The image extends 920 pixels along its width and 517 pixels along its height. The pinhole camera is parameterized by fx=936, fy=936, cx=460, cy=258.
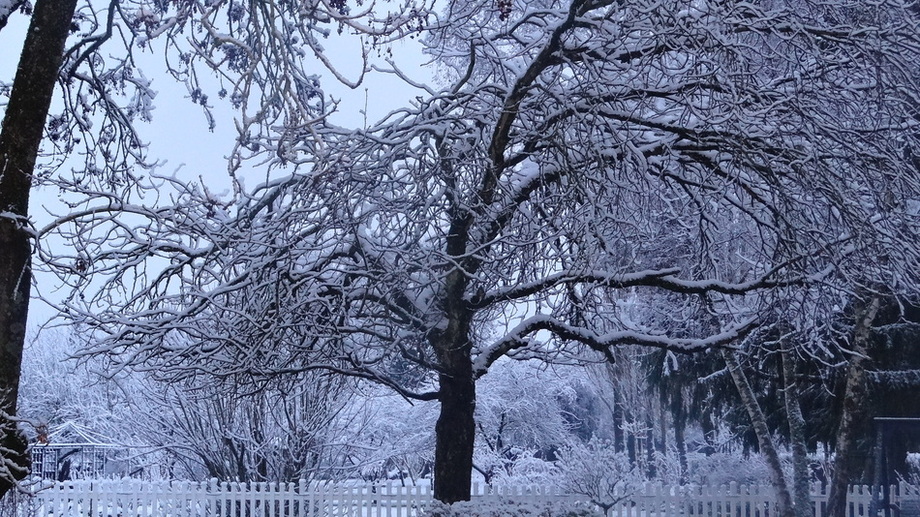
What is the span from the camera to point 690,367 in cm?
1694

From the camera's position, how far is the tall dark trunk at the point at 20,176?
20.5 feet

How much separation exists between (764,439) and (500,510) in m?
7.60

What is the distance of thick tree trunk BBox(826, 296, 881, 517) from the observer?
42.4 ft

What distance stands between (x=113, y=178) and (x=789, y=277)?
667 cm

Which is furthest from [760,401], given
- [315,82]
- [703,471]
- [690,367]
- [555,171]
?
[315,82]

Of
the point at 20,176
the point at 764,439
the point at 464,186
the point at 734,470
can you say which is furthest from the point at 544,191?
the point at 734,470

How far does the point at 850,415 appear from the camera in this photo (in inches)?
515

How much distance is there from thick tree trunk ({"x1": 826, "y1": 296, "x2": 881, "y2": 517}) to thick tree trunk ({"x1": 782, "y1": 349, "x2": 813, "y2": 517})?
493 mm

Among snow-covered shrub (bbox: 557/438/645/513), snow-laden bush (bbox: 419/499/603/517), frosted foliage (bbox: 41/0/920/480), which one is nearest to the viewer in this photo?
frosted foliage (bbox: 41/0/920/480)

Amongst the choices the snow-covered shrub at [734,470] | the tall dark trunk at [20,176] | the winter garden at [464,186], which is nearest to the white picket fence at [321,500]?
the winter garden at [464,186]

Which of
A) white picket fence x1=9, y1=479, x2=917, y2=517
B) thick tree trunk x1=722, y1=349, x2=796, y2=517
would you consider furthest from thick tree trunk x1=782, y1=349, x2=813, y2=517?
white picket fence x1=9, y1=479, x2=917, y2=517

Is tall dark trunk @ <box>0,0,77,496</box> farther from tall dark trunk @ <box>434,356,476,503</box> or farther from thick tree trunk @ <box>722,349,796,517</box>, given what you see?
thick tree trunk @ <box>722,349,796,517</box>

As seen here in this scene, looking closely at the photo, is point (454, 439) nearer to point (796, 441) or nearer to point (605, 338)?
point (605, 338)

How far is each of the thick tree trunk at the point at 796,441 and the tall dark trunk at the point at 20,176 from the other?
35.2 feet
